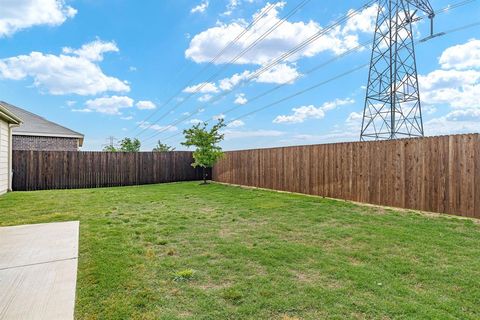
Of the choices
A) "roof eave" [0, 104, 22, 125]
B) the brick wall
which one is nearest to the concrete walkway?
"roof eave" [0, 104, 22, 125]

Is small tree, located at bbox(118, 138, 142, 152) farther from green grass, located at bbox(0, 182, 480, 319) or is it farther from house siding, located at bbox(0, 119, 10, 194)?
green grass, located at bbox(0, 182, 480, 319)

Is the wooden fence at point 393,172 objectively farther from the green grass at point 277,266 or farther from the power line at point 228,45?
the power line at point 228,45

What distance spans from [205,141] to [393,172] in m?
8.88

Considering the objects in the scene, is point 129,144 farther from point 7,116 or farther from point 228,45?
point 7,116

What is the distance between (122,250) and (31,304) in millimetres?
1368

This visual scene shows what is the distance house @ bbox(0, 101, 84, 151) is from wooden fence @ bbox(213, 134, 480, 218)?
11.5m

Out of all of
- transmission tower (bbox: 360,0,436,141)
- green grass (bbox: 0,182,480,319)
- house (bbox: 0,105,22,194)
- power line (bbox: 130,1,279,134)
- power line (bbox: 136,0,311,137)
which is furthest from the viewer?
power line (bbox: 130,1,279,134)

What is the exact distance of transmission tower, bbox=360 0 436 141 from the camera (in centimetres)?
1227

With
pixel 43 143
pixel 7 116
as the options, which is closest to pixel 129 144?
pixel 43 143

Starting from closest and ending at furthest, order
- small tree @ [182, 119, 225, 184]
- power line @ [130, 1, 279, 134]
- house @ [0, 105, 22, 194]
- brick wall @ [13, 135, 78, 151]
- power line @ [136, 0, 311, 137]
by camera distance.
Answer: house @ [0, 105, 22, 194], power line @ [136, 0, 311, 137], power line @ [130, 1, 279, 134], small tree @ [182, 119, 225, 184], brick wall @ [13, 135, 78, 151]

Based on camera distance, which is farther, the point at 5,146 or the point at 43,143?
the point at 43,143

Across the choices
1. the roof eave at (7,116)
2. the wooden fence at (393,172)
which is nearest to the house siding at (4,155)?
the roof eave at (7,116)

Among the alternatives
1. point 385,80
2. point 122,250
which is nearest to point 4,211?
point 122,250

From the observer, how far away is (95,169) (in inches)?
542
